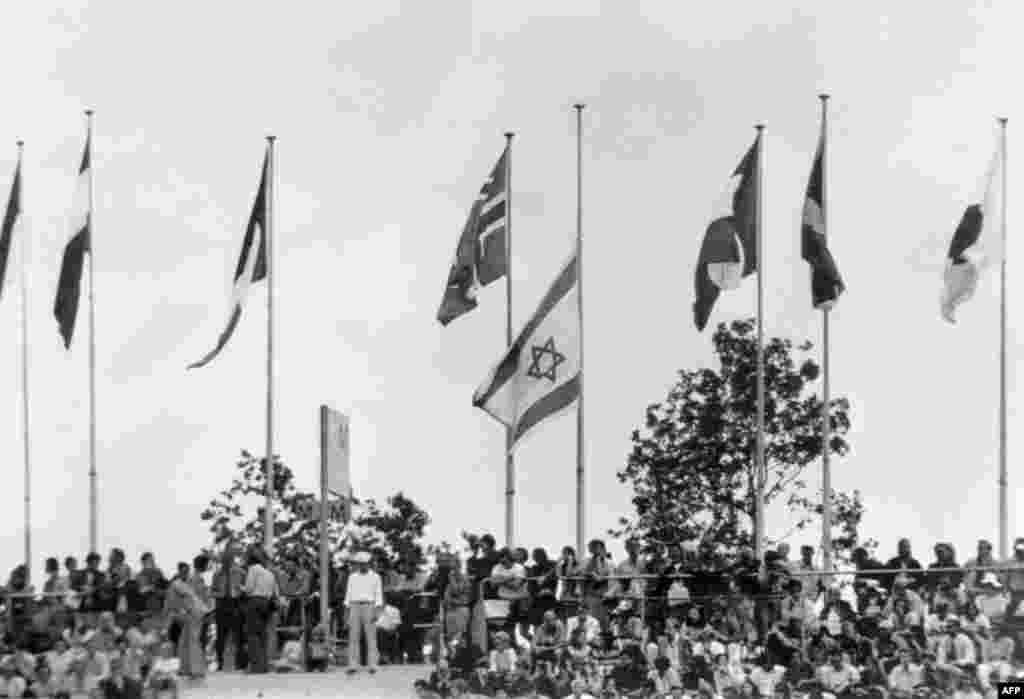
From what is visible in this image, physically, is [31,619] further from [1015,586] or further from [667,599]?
[1015,586]

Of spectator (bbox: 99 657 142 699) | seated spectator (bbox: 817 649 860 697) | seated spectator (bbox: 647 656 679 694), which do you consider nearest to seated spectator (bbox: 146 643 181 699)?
spectator (bbox: 99 657 142 699)

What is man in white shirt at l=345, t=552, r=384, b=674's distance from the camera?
47125 mm

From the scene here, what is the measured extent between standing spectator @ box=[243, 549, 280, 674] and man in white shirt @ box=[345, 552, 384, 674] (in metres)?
1.11

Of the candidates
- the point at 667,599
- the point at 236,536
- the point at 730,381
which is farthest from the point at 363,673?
the point at 236,536

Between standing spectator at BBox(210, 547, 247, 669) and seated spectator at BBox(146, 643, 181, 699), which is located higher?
standing spectator at BBox(210, 547, 247, 669)

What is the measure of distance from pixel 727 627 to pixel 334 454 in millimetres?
5791

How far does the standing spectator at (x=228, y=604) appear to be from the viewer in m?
48.0

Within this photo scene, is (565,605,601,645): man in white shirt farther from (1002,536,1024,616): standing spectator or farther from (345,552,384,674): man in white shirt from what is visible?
(1002,536,1024,616): standing spectator

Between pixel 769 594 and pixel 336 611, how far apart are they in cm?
679

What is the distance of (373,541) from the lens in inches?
3182

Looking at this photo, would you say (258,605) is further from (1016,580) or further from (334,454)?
(1016,580)

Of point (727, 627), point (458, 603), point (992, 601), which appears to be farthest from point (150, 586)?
point (992, 601)

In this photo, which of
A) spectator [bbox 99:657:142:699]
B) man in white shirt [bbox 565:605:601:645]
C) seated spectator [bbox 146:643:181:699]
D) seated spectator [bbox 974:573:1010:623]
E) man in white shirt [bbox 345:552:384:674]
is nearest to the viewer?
seated spectator [bbox 974:573:1010:623]

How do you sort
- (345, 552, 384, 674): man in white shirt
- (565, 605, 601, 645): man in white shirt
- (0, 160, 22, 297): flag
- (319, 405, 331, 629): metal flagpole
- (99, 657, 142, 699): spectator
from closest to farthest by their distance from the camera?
(319, 405, 331, 629): metal flagpole → (565, 605, 601, 645): man in white shirt → (99, 657, 142, 699): spectator → (345, 552, 384, 674): man in white shirt → (0, 160, 22, 297): flag
